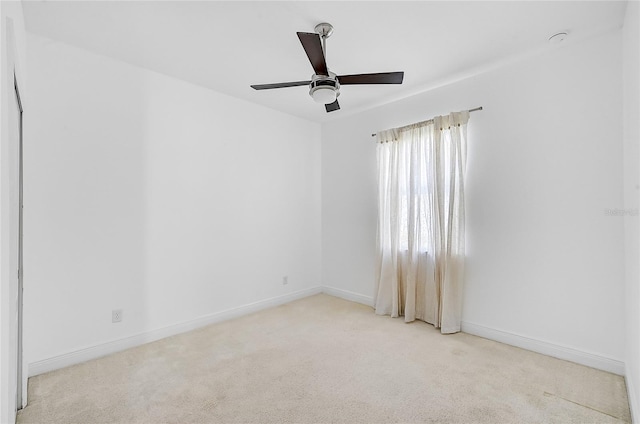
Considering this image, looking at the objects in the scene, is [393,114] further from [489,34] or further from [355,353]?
[355,353]

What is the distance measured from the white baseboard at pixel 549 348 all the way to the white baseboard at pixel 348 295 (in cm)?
126

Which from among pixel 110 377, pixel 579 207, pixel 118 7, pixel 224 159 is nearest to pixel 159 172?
pixel 224 159

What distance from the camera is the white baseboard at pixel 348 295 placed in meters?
4.17

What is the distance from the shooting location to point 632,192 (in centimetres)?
203

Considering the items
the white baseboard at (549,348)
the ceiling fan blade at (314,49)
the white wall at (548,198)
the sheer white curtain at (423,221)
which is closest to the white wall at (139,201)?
the sheer white curtain at (423,221)

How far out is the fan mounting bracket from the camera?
233cm

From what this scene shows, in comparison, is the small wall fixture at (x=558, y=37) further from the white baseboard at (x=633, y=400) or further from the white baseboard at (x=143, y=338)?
the white baseboard at (x=143, y=338)

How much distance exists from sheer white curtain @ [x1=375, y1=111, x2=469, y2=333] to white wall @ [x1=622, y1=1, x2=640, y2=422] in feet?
3.88

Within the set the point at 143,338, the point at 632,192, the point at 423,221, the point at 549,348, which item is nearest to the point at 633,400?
the point at 549,348

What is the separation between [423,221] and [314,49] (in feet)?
7.25

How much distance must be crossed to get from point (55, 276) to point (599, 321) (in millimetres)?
4297

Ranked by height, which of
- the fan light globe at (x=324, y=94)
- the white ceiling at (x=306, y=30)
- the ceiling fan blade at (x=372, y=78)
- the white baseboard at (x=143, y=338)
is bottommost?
the white baseboard at (x=143, y=338)

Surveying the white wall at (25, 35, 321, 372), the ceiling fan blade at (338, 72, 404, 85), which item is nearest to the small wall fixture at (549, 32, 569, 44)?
the ceiling fan blade at (338, 72, 404, 85)

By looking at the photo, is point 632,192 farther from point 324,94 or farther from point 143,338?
point 143,338
